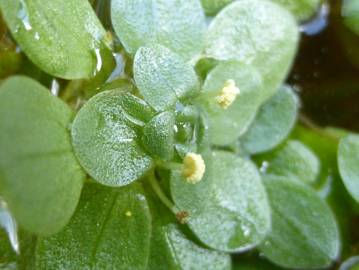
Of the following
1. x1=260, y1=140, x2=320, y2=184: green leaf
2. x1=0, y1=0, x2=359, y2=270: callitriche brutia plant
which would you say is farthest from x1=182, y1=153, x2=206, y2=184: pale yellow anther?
x1=260, y1=140, x2=320, y2=184: green leaf

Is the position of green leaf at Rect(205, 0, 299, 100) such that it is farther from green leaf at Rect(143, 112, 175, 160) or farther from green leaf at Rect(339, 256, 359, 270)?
green leaf at Rect(339, 256, 359, 270)

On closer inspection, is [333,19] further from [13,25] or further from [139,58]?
[13,25]

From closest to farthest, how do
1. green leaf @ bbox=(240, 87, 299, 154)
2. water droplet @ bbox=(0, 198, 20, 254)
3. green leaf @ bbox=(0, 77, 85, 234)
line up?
1. green leaf @ bbox=(0, 77, 85, 234)
2. water droplet @ bbox=(0, 198, 20, 254)
3. green leaf @ bbox=(240, 87, 299, 154)

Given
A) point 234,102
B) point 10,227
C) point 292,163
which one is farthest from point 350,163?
point 10,227

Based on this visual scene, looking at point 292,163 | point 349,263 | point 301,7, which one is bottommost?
point 349,263

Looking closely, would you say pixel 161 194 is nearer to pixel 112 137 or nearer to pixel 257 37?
pixel 112 137
